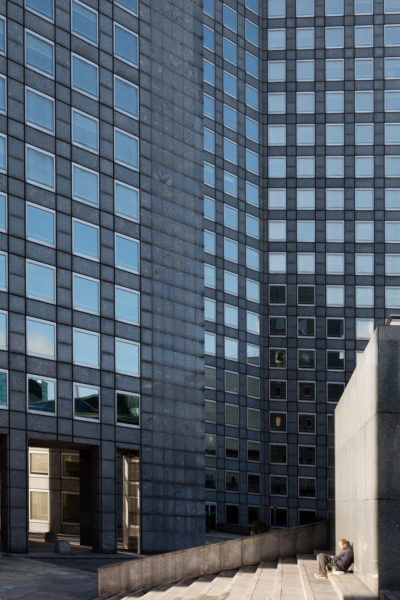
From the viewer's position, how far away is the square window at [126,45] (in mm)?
57750

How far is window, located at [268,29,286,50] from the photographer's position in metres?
99.8

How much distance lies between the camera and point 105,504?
53.3 metres

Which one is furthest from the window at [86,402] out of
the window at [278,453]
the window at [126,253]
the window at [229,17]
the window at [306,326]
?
the window at [229,17]

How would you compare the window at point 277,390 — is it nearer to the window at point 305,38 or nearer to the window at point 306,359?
the window at point 306,359

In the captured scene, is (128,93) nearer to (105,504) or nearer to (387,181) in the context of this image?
(105,504)

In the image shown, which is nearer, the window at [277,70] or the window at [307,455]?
the window at [307,455]

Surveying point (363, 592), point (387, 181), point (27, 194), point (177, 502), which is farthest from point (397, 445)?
point (387, 181)

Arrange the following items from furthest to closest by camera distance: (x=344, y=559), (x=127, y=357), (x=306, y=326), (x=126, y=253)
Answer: (x=306, y=326), (x=126, y=253), (x=127, y=357), (x=344, y=559)

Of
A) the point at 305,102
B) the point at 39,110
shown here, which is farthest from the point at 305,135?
the point at 39,110

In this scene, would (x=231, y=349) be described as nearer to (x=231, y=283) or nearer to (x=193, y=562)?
(x=231, y=283)

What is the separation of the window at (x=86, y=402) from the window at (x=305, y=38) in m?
57.5

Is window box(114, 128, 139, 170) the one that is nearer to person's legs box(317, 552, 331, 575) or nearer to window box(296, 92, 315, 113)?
person's legs box(317, 552, 331, 575)

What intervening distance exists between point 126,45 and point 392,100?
153 ft

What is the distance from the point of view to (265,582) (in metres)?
30.1
